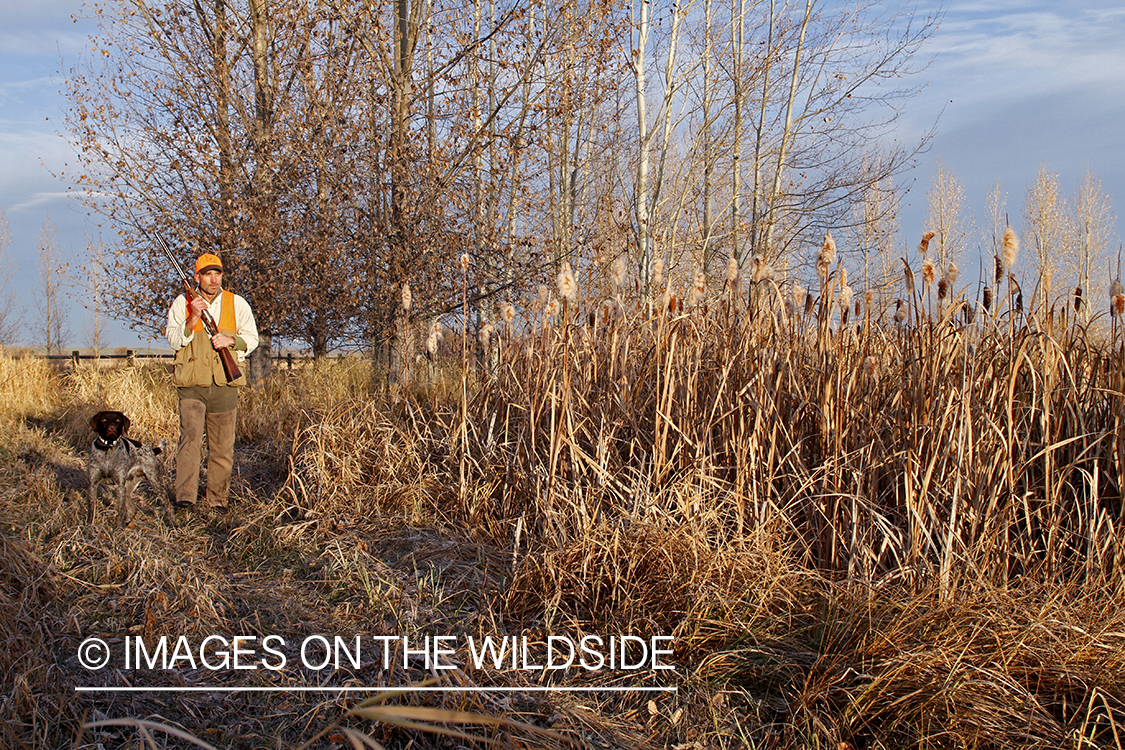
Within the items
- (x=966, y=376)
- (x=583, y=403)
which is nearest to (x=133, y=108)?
(x=583, y=403)

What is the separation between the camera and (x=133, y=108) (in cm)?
1058

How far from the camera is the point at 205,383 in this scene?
550 centimetres

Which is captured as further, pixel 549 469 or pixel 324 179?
pixel 324 179

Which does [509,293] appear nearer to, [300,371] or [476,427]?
[300,371]

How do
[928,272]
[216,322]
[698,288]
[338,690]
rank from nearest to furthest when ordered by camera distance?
1. [338,690]
2. [928,272]
3. [698,288]
4. [216,322]

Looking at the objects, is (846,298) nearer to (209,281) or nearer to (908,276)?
(908,276)

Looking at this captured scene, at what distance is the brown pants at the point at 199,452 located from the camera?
5.46 meters

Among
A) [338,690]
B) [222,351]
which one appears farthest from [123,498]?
[338,690]

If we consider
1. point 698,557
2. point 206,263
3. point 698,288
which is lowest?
point 698,557

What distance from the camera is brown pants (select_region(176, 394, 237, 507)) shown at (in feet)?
17.9

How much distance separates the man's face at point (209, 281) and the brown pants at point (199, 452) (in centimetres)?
83

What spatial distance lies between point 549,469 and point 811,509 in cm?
134

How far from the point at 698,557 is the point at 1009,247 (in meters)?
2.05

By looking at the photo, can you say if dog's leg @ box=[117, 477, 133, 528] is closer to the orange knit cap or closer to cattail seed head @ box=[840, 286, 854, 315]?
the orange knit cap
